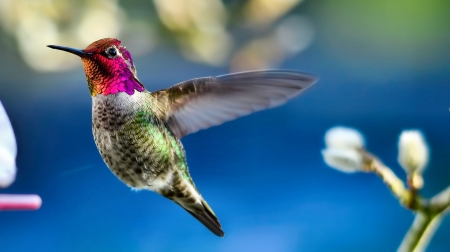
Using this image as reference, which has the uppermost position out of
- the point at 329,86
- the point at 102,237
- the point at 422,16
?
the point at 422,16

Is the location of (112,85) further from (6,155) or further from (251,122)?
(251,122)

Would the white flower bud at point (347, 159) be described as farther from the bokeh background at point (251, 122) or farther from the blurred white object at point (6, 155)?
the blurred white object at point (6, 155)

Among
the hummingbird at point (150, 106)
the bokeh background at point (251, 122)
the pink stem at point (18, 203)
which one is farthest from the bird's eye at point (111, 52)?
the pink stem at point (18, 203)

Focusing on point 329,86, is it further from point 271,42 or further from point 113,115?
point 113,115

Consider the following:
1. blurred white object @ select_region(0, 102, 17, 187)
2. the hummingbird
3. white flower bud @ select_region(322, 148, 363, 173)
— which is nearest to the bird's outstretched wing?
the hummingbird

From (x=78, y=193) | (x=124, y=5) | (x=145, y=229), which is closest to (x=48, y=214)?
(x=78, y=193)

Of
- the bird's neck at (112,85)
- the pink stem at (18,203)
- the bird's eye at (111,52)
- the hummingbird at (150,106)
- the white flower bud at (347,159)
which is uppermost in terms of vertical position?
the bird's eye at (111,52)

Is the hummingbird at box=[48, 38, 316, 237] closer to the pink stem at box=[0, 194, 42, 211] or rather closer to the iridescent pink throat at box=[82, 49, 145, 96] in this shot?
the iridescent pink throat at box=[82, 49, 145, 96]
